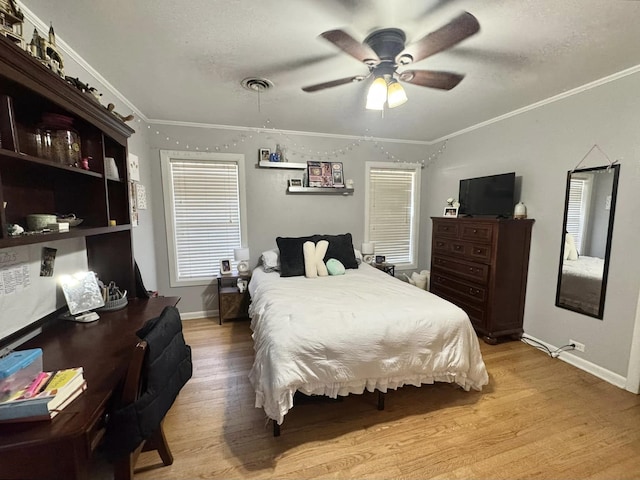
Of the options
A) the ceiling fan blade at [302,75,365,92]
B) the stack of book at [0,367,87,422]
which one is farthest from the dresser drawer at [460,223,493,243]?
the stack of book at [0,367,87,422]

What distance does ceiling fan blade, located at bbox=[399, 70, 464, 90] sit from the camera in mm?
1834

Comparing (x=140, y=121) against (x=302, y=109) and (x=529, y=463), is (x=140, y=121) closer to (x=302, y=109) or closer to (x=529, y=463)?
(x=302, y=109)

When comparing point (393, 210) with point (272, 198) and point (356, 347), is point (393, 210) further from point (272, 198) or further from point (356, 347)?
point (356, 347)

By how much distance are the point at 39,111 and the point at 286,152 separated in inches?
102

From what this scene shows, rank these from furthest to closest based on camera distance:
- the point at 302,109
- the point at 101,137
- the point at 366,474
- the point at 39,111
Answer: the point at 302,109, the point at 101,137, the point at 366,474, the point at 39,111

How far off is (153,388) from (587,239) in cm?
339

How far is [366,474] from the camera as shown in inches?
59.1

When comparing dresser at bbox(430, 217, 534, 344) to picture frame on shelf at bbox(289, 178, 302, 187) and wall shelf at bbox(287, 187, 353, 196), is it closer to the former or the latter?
wall shelf at bbox(287, 187, 353, 196)

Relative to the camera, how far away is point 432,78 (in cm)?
191

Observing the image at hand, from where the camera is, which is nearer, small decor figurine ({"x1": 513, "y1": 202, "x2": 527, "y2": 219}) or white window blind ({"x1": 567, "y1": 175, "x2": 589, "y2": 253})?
white window blind ({"x1": 567, "y1": 175, "x2": 589, "y2": 253})

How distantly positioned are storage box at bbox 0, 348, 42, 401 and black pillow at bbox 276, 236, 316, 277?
2.14m

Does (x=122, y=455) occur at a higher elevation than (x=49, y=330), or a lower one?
lower

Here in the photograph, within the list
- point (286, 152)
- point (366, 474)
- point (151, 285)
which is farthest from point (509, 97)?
point (151, 285)

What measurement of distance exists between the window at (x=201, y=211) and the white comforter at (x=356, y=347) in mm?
1683
